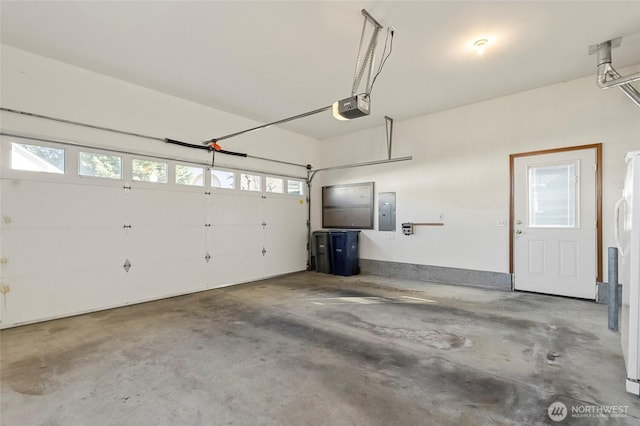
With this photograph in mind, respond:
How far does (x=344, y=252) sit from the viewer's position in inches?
250

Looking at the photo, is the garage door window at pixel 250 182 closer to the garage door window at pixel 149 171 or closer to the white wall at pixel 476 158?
the garage door window at pixel 149 171

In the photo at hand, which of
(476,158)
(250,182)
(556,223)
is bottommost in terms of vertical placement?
(556,223)

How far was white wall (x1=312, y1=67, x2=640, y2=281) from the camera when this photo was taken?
160 inches

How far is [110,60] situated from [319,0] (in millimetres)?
2856

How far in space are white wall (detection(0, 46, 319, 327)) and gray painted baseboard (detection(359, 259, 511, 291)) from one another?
2.60m

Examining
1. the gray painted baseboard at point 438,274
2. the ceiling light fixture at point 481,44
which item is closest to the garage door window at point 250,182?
the gray painted baseboard at point 438,274

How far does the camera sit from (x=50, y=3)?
8.86 feet

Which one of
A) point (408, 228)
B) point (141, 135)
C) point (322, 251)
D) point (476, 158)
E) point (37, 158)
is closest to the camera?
point (37, 158)

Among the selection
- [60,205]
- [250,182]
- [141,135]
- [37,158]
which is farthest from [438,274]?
[37,158]

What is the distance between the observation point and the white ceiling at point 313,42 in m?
2.80

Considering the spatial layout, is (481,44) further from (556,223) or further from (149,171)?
(149,171)

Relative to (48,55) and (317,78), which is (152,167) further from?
(317,78)

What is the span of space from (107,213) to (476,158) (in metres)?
6.02

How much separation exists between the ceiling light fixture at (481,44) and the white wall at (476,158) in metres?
1.85
